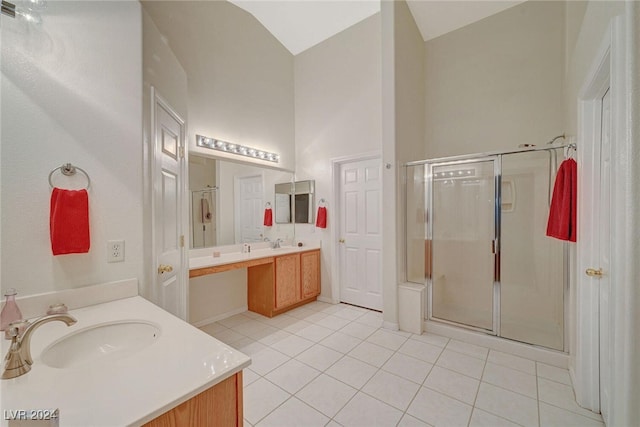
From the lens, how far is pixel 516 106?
2.96 meters

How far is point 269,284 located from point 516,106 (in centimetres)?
358

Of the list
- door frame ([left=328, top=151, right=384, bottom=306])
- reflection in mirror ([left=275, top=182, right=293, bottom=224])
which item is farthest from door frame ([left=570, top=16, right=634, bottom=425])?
reflection in mirror ([left=275, top=182, right=293, bottom=224])

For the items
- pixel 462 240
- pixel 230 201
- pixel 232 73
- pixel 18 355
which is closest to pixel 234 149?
pixel 230 201

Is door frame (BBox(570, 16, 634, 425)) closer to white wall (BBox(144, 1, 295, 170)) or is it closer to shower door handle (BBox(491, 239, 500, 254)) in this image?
shower door handle (BBox(491, 239, 500, 254))

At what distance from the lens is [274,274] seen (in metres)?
3.21

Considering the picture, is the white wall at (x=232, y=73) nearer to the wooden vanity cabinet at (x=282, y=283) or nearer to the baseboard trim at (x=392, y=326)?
Answer: the wooden vanity cabinet at (x=282, y=283)

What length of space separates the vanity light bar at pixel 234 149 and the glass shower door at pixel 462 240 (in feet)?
7.13

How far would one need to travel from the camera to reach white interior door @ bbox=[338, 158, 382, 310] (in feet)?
11.5

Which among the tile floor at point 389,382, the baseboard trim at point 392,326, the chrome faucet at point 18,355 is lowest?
the tile floor at point 389,382

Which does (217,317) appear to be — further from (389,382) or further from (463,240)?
(463,240)

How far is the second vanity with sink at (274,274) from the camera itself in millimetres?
3012

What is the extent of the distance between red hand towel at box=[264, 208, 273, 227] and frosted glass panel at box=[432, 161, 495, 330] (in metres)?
2.21

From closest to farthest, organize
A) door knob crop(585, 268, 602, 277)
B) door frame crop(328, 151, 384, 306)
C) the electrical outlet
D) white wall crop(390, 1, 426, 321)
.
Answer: the electrical outlet → door knob crop(585, 268, 602, 277) → white wall crop(390, 1, 426, 321) → door frame crop(328, 151, 384, 306)

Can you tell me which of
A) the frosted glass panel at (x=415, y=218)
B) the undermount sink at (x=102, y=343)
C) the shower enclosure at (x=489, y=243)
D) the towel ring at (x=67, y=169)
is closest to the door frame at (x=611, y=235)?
the shower enclosure at (x=489, y=243)
